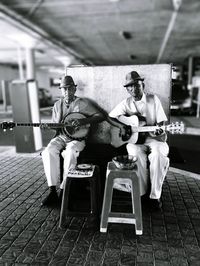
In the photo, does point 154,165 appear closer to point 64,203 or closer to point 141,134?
point 141,134

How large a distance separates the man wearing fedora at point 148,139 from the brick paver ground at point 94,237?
37 cm

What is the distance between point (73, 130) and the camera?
3898 millimetres

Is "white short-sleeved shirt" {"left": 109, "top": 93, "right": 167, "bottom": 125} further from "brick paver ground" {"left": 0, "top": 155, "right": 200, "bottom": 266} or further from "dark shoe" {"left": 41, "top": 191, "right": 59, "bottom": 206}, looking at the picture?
"dark shoe" {"left": 41, "top": 191, "right": 59, "bottom": 206}

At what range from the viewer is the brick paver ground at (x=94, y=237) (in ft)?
8.17

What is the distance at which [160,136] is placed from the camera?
3.76 meters

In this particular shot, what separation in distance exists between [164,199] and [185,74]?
85.8ft

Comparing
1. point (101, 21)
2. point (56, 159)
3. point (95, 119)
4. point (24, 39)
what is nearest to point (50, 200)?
point (56, 159)

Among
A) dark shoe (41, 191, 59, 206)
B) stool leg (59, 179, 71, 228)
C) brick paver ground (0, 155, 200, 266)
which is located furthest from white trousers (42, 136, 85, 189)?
stool leg (59, 179, 71, 228)

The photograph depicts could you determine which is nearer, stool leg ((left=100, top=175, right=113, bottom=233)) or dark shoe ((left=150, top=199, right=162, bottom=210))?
stool leg ((left=100, top=175, right=113, bottom=233))

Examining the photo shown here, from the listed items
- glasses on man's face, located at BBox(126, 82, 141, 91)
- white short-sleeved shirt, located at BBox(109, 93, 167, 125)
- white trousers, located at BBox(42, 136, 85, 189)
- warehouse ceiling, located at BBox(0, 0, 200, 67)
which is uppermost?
warehouse ceiling, located at BBox(0, 0, 200, 67)

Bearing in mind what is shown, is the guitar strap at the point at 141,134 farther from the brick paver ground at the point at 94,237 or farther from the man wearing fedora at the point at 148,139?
the brick paver ground at the point at 94,237

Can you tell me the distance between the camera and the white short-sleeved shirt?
3730 mm

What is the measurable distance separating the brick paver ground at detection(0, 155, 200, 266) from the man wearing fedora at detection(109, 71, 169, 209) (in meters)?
0.37

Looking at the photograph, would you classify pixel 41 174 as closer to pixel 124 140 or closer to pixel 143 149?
pixel 124 140
